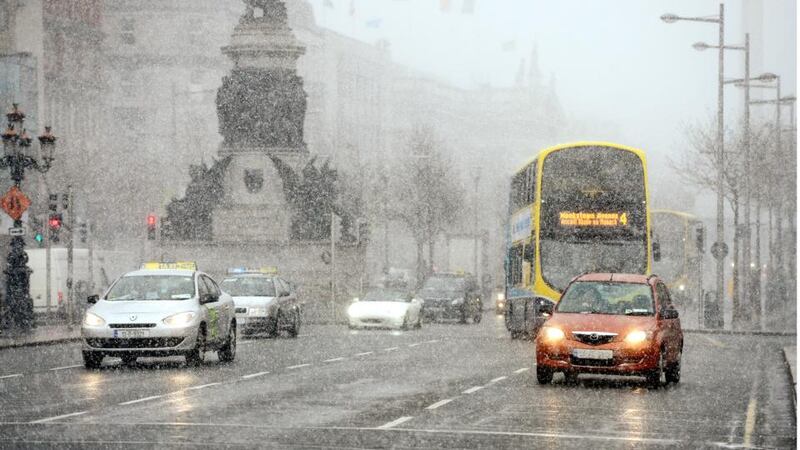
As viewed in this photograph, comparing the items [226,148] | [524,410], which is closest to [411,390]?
[524,410]

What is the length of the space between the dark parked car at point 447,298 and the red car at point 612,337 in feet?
112

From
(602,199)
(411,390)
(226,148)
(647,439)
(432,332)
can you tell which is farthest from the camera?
(226,148)

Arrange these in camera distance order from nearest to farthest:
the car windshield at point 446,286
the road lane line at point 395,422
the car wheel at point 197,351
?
the road lane line at point 395,422 → the car wheel at point 197,351 → the car windshield at point 446,286

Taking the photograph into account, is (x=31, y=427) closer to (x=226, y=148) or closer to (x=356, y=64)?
(x=226, y=148)

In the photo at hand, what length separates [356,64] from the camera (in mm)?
155625

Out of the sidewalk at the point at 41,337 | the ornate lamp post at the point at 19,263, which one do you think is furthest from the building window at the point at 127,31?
the ornate lamp post at the point at 19,263

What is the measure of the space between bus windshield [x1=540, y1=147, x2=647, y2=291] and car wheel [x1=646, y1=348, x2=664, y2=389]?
14.3 metres

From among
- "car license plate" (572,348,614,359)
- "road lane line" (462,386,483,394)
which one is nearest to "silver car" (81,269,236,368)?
"road lane line" (462,386,483,394)

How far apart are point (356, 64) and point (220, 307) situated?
12956 centimetres

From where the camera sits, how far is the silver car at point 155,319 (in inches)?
969

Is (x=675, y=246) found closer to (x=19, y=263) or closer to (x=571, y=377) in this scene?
(x=19, y=263)

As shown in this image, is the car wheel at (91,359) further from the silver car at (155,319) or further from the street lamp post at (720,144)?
the street lamp post at (720,144)

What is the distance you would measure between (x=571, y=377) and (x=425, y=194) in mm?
76360

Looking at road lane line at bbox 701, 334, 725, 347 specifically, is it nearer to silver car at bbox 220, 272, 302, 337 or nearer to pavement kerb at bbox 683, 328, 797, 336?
pavement kerb at bbox 683, 328, 797, 336
